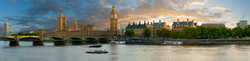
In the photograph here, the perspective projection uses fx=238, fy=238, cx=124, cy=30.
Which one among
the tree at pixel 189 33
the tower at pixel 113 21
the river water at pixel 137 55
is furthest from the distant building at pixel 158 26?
the river water at pixel 137 55

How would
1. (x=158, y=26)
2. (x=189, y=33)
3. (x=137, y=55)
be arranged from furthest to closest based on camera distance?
(x=158, y=26)
(x=189, y=33)
(x=137, y=55)

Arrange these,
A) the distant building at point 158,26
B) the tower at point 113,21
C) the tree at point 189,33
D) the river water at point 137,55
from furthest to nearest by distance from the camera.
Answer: the tower at point 113,21
the distant building at point 158,26
the tree at point 189,33
the river water at point 137,55

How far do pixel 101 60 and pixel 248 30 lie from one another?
256 ft

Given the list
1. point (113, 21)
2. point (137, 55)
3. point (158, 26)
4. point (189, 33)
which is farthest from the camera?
point (113, 21)

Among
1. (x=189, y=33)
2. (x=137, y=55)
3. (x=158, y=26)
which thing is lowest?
(x=137, y=55)

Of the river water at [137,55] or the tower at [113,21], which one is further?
the tower at [113,21]

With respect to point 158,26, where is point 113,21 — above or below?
above

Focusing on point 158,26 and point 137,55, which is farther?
point 158,26

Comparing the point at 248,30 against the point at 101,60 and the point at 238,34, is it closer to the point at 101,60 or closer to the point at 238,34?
the point at 238,34

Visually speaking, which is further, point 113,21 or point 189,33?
point 113,21

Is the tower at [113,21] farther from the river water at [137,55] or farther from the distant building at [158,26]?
the river water at [137,55]

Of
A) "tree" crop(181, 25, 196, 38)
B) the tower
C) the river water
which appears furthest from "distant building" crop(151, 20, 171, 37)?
the river water

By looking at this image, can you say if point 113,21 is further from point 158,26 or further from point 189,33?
point 189,33

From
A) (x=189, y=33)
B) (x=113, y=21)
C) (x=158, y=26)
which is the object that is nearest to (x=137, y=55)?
(x=189, y=33)
